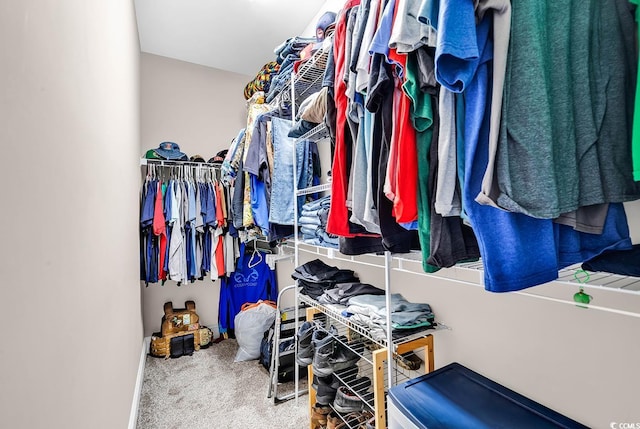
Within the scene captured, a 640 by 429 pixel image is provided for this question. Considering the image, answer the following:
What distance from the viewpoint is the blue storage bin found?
898mm

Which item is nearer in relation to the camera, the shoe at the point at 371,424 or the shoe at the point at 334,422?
the shoe at the point at 371,424

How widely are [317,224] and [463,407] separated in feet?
3.39

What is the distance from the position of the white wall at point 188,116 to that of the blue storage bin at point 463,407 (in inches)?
99.8

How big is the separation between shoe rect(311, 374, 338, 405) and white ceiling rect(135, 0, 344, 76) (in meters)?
2.53

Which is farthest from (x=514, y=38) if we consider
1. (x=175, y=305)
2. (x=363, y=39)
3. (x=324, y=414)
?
(x=175, y=305)

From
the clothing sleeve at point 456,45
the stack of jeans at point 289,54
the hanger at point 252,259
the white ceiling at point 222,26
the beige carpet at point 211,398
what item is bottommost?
the beige carpet at point 211,398

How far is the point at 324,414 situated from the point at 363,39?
5.74 feet

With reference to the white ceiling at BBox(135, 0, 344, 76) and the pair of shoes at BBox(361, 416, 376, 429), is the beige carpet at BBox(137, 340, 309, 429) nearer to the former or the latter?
the pair of shoes at BBox(361, 416, 376, 429)

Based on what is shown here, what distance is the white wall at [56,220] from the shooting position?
1.55 ft

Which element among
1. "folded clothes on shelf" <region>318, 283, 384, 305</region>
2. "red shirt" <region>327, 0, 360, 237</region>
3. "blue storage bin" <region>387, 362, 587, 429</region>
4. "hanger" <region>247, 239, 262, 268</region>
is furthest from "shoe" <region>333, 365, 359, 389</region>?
"hanger" <region>247, 239, 262, 268</region>

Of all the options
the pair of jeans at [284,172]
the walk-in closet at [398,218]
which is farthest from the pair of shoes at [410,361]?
the pair of jeans at [284,172]

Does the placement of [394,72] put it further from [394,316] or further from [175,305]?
[175,305]

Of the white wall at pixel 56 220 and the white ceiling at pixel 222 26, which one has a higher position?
the white ceiling at pixel 222 26

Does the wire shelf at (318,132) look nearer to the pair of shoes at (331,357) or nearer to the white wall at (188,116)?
the pair of shoes at (331,357)
